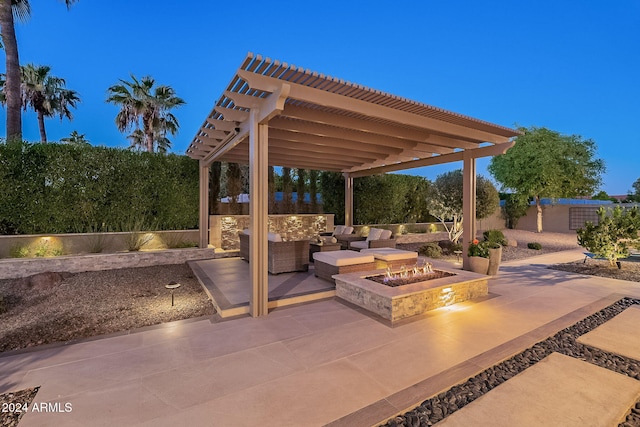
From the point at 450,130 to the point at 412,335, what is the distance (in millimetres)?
3952

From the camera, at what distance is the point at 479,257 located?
22.5 feet

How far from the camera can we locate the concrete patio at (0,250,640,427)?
2.34 meters

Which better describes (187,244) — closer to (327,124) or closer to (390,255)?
(327,124)

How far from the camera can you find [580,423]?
221 cm

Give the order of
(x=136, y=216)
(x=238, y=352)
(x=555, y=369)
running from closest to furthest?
(x=555, y=369)
(x=238, y=352)
(x=136, y=216)

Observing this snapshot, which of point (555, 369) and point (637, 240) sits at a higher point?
point (637, 240)

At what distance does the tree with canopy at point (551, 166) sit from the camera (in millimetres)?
16344

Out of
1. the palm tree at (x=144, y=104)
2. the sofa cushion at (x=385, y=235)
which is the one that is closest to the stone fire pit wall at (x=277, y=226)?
the sofa cushion at (x=385, y=235)

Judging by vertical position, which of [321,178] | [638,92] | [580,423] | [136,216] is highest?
[638,92]

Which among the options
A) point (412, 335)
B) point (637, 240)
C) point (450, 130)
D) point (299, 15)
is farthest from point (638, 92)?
point (412, 335)

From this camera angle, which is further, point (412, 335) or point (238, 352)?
point (412, 335)

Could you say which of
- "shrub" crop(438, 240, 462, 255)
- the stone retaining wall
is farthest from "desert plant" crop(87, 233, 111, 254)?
"shrub" crop(438, 240, 462, 255)

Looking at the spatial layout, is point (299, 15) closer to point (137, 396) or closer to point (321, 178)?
point (321, 178)

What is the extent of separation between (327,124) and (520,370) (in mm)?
4571
